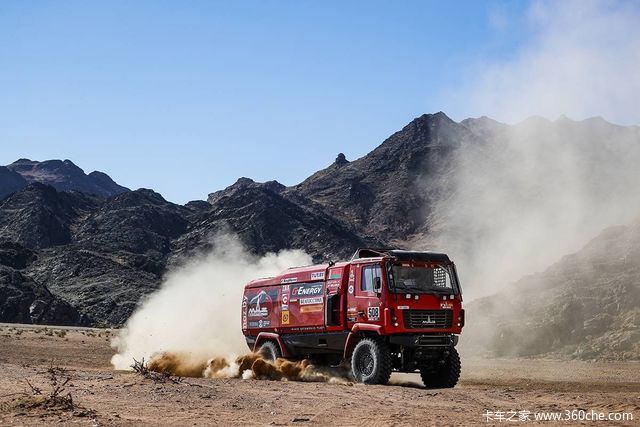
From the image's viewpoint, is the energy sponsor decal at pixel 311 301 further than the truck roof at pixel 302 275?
No

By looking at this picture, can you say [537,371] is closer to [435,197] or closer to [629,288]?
[629,288]

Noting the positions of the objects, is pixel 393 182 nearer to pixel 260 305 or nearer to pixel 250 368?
pixel 260 305

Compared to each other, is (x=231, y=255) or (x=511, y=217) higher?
(x=511, y=217)

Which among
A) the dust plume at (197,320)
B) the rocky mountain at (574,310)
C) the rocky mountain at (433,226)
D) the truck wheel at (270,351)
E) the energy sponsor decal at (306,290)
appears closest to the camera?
the energy sponsor decal at (306,290)

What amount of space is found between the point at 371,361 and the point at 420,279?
2.61 m

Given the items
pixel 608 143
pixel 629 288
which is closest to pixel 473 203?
pixel 608 143

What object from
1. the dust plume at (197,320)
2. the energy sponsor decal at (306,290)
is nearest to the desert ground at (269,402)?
the energy sponsor decal at (306,290)

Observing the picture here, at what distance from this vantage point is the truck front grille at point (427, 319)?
714 inches

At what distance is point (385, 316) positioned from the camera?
1814 cm

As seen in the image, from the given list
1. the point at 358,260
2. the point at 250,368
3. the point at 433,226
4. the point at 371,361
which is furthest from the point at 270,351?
the point at 433,226

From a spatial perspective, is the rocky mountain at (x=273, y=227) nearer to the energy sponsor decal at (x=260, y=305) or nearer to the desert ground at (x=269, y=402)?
the energy sponsor decal at (x=260, y=305)

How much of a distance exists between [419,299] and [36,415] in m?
10.2

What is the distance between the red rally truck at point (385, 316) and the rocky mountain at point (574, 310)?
1601 cm

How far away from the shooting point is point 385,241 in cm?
14575
